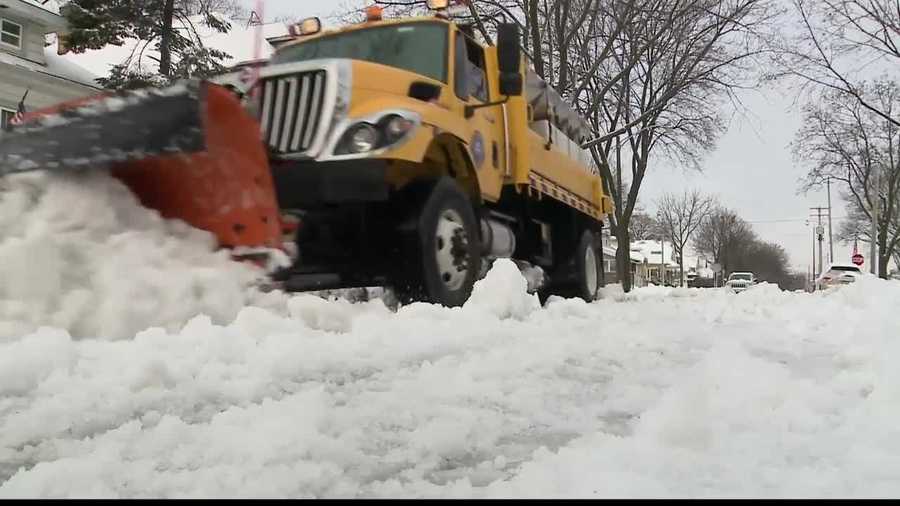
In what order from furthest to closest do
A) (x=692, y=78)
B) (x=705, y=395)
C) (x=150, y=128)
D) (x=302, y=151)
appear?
1. (x=692, y=78)
2. (x=302, y=151)
3. (x=150, y=128)
4. (x=705, y=395)

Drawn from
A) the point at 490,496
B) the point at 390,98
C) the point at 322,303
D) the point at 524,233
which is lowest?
the point at 490,496

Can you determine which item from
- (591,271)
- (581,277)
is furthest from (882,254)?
(581,277)

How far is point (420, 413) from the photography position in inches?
105

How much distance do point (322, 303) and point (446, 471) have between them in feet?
8.65

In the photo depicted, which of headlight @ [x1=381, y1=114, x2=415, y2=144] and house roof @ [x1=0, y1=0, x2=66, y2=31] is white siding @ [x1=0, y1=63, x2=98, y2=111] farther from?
headlight @ [x1=381, y1=114, x2=415, y2=144]

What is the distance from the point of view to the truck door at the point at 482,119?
6.68m

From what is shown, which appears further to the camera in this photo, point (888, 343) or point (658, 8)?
point (658, 8)

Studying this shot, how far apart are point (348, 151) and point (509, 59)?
2302 millimetres

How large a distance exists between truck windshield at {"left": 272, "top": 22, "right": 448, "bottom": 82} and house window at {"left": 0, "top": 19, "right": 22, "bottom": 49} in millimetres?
19156

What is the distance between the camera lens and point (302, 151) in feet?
17.2

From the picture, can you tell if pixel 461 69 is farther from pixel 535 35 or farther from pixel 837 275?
pixel 837 275

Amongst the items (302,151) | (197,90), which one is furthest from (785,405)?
(302,151)

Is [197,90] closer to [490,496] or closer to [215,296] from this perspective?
[215,296]

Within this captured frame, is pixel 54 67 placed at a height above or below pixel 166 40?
below
